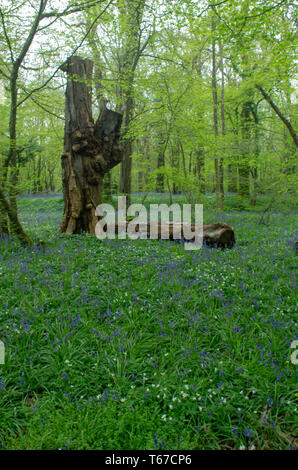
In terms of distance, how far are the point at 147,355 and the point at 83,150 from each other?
634 cm

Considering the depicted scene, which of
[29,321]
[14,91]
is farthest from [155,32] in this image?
[29,321]

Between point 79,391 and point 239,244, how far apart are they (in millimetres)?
6097

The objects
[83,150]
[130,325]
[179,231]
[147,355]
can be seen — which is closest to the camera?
[147,355]

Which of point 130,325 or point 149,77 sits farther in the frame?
point 149,77

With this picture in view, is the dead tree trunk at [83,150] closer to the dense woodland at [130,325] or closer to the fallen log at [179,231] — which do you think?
the dense woodland at [130,325]

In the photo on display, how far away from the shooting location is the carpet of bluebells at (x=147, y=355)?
2.15 meters

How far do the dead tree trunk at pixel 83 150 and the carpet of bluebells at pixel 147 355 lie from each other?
278 centimetres

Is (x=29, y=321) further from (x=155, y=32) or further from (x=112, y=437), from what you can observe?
(x=155, y=32)

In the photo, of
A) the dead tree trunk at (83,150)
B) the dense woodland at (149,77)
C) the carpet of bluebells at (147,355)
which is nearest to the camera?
the carpet of bluebells at (147,355)

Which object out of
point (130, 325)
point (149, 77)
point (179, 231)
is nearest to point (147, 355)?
point (130, 325)

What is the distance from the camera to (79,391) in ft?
8.33

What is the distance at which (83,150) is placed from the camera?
7656mm

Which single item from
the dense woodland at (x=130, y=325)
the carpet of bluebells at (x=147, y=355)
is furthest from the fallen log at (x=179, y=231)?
the carpet of bluebells at (x=147, y=355)

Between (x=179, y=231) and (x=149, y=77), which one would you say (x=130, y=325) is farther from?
(x=149, y=77)
